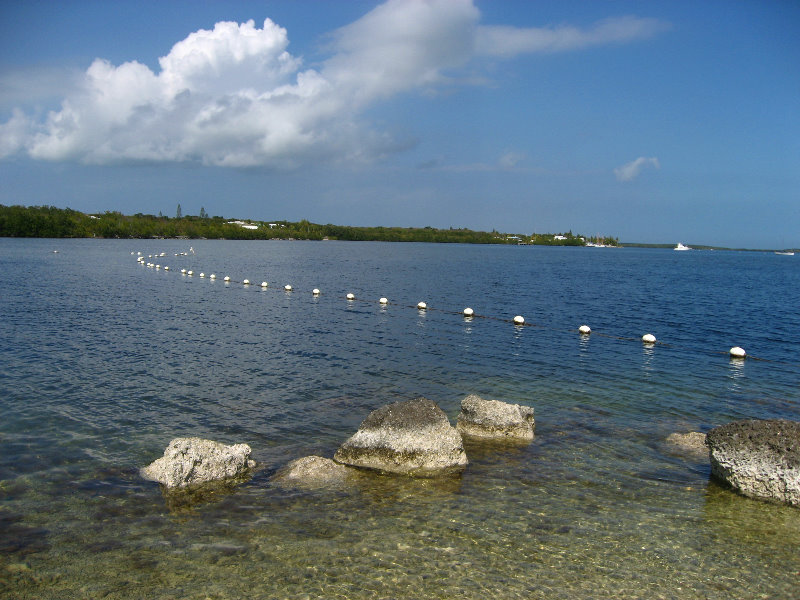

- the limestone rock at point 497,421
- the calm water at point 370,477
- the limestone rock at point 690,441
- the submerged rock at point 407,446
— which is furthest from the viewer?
the limestone rock at point 497,421

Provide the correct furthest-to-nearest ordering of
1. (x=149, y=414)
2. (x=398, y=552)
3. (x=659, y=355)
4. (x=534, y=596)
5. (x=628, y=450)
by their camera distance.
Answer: (x=659, y=355), (x=149, y=414), (x=628, y=450), (x=398, y=552), (x=534, y=596)

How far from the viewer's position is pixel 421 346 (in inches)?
1092

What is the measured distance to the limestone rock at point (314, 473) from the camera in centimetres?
1165

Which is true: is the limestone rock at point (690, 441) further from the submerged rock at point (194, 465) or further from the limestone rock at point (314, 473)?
the submerged rock at point (194, 465)

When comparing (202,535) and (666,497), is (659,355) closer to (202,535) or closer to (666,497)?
(666,497)

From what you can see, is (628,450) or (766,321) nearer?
(628,450)

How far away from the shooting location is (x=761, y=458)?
11586 millimetres

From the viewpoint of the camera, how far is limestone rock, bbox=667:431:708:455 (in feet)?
46.5

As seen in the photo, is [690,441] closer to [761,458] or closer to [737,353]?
[761,458]

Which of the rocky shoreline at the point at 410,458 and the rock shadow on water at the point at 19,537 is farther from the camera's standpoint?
the rocky shoreline at the point at 410,458

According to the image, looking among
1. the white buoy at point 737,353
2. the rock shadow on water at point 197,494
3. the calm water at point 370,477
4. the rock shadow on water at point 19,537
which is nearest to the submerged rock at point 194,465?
the rock shadow on water at point 197,494

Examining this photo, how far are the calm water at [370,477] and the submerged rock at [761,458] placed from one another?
1.19 ft

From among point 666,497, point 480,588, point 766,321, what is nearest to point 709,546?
point 666,497

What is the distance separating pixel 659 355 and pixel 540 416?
1354cm
